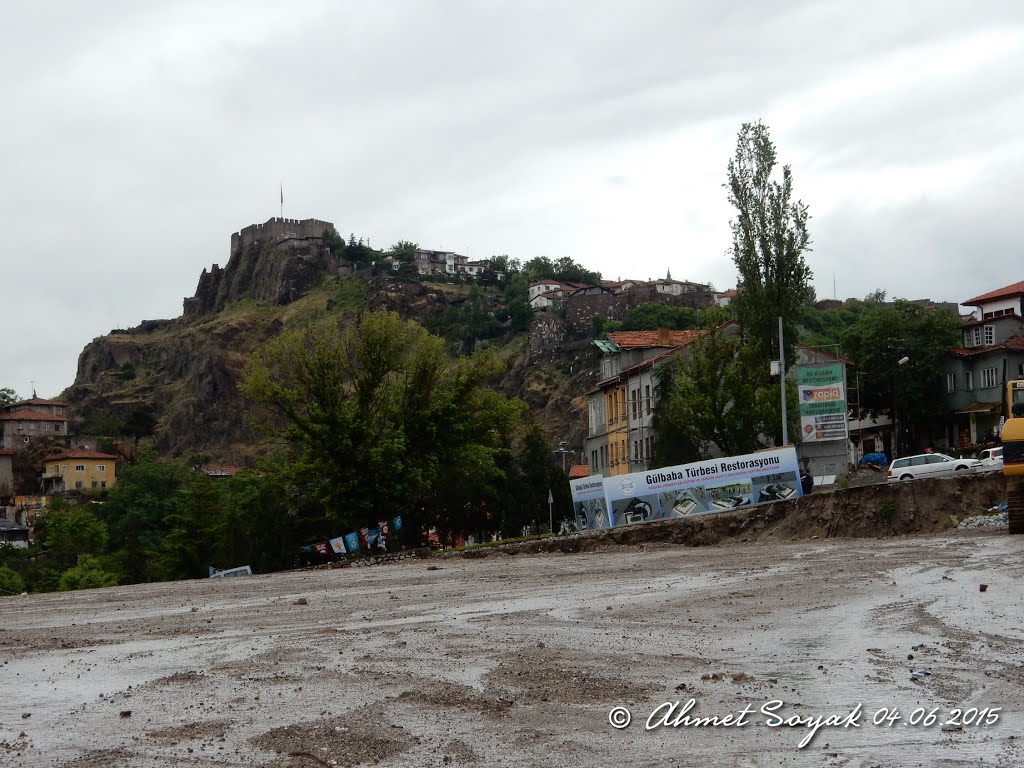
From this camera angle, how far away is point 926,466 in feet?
176

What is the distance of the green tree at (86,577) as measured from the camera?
2766 inches

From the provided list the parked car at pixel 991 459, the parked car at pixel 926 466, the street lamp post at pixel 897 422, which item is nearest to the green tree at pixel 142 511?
the parked car at pixel 926 466

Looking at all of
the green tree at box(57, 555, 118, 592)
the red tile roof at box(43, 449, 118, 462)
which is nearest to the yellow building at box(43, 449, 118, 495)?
the red tile roof at box(43, 449, 118, 462)

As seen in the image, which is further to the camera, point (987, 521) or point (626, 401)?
point (626, 401)

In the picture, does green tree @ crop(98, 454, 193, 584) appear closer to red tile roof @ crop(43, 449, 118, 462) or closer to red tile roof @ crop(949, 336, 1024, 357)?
red tile roof @ crop(43, 449, 118, 462)

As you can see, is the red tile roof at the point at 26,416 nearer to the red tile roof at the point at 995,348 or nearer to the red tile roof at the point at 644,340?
the red tile roof at the point at 644,340

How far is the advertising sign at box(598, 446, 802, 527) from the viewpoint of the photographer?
138ft

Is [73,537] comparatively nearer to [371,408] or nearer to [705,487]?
[371,408]

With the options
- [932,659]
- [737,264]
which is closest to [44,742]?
[932,659]

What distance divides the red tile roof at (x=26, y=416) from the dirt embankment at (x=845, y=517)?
16312cm

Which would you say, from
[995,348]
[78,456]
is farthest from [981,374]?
[78,456]

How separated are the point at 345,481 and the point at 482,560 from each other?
12699 mm

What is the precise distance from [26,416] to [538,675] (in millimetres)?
189800

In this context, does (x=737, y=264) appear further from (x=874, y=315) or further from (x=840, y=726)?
(x=840, y=726)
